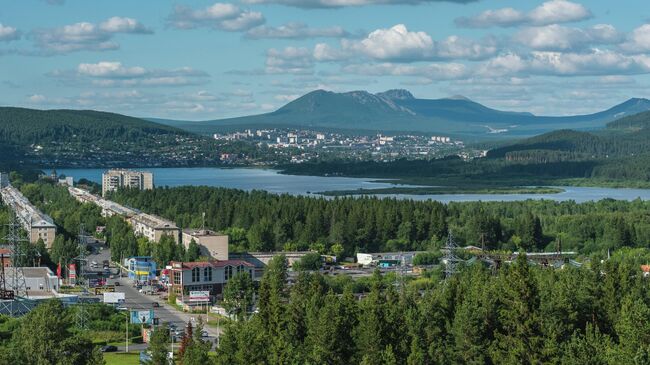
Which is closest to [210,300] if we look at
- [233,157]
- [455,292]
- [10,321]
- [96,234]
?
[10,321]

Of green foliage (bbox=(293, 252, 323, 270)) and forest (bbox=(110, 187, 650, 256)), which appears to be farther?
forest (bbox=(110, 187, 650, 256))

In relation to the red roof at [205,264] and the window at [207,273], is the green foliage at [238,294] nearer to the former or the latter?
the red roof at [205,264]

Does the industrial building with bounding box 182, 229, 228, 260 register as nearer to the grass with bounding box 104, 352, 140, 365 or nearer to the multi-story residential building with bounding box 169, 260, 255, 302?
the multi-story residential building with bounding box 169, 260, 255, 302

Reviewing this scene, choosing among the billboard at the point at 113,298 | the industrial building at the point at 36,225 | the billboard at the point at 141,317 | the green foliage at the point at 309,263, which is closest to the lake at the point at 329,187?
the industrial building at the point at 36,225

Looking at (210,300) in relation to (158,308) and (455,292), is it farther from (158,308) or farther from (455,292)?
→ (455,292)

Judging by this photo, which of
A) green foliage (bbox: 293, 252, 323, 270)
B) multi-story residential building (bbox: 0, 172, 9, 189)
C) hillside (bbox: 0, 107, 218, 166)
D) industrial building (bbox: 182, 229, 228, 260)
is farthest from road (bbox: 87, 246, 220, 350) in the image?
hillside (bbox: 0, 107, 218, 166)

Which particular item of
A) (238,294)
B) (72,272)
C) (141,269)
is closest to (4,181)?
(141,269)
